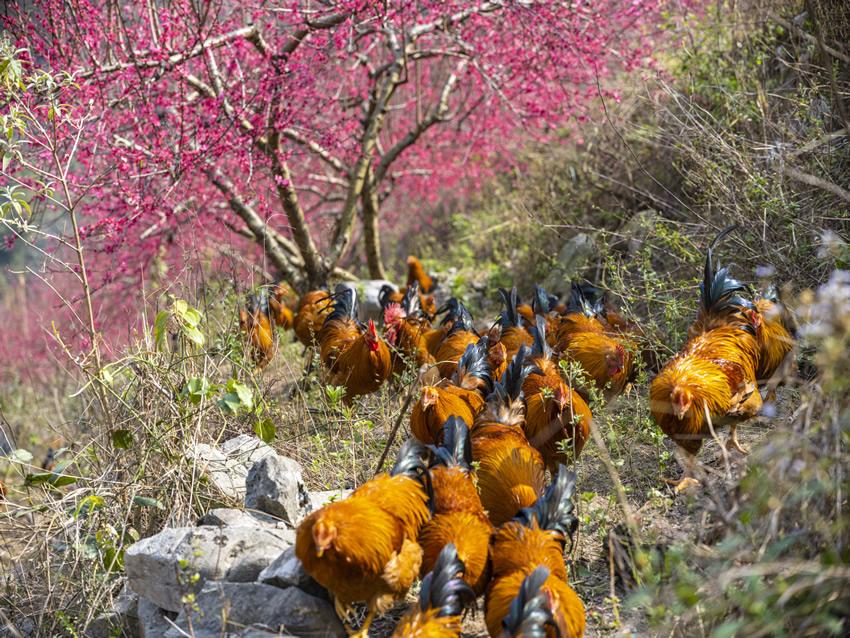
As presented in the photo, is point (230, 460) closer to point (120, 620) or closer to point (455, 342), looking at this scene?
point (120, 620)

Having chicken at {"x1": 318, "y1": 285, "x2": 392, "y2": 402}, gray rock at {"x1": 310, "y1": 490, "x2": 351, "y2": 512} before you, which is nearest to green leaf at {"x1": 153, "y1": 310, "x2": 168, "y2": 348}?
gray rock at {"x1": 310, "y1": 490, "x2": 351, "y2": 512}

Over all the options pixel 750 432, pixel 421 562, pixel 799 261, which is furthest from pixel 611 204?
pixel 421 562

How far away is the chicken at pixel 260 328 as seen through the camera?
5.80 metres

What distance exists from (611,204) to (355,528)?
607 centimetres

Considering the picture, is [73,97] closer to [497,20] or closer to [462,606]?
[497,20]

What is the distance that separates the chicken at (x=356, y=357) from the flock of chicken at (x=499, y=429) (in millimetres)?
12

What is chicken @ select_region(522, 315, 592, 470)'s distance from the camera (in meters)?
4.14

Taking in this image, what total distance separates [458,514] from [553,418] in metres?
0.93

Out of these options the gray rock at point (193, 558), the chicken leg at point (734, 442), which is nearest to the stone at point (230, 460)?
the gray rock at point (193, 558)

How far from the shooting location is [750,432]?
16.4ft

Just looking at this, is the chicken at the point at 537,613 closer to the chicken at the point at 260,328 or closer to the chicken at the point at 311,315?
the chicken at the point at 260,328

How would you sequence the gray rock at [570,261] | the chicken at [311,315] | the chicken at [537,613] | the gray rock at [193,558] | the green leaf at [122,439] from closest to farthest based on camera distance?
the chicken at [537,613] < the gray rock at [193,558] < the green leaf at [122,439] < the chicken at [311,315] < the gray rock at [570,261]

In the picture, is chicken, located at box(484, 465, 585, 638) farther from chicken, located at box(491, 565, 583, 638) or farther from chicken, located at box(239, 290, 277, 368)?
chicken, located at box(239, 290, 277, 368)

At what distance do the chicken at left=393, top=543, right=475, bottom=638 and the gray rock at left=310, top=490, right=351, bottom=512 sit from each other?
1058 mm
